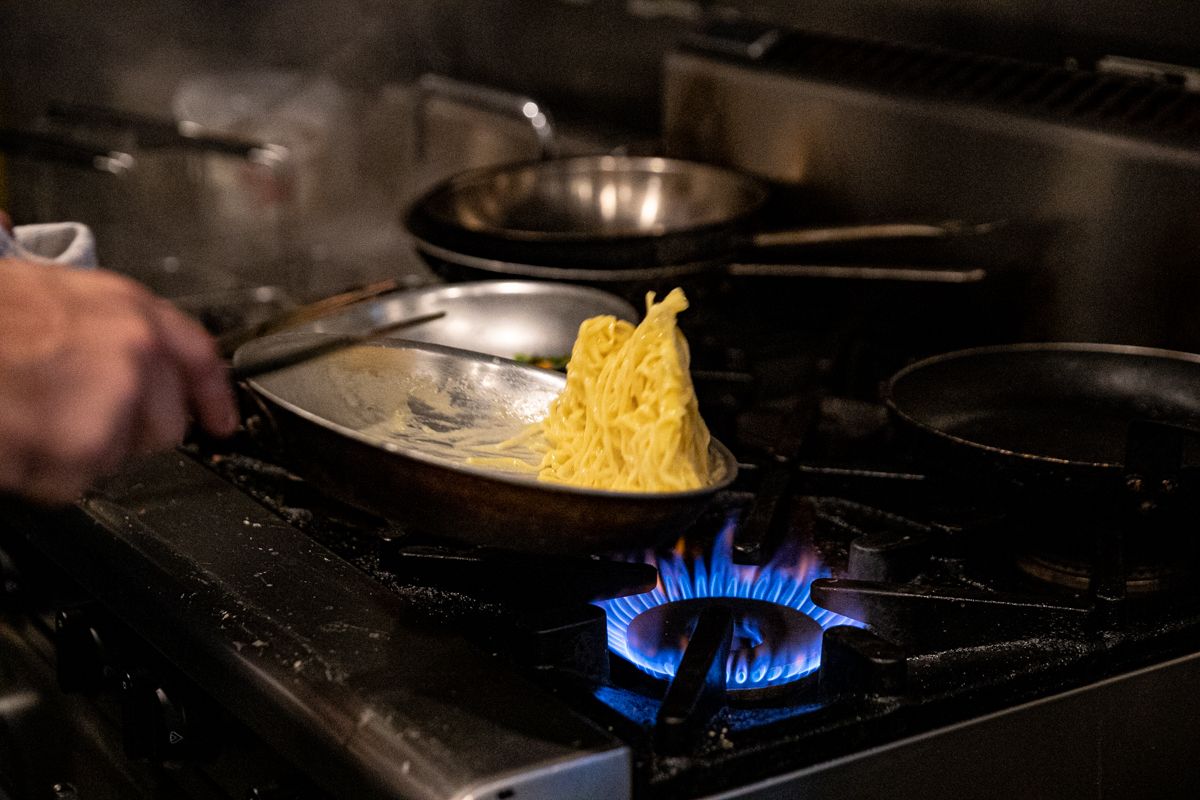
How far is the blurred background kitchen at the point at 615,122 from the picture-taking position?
4.88 ft

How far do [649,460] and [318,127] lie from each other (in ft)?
7.23

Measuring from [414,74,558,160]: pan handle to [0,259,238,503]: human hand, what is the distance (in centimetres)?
156

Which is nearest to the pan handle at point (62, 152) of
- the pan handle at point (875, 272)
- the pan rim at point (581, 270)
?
the pan rim at point (581, 270)

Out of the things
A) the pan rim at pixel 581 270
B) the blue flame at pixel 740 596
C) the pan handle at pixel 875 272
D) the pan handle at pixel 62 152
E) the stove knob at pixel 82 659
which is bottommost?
the stove knob at pixel 82 659

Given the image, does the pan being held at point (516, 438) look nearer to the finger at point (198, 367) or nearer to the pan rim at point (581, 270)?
the finger at point (198, 367)

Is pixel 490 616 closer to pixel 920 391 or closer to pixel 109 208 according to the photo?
pixel 920 391

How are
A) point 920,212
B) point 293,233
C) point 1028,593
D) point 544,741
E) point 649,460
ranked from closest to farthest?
point 544,741
point 649,460
point 1028,593
point 920,212
point 293,233

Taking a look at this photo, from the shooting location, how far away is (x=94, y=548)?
1.14 meters

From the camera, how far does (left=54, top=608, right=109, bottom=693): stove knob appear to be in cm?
117

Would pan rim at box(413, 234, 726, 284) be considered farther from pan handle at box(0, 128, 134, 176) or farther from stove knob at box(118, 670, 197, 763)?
pan handle at box(0, 128, 134, 176)

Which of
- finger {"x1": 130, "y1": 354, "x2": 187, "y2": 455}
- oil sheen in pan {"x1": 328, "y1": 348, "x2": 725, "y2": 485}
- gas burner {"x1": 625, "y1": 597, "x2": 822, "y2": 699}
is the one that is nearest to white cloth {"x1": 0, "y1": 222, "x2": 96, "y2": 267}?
oil sheen in pan {"x1": 328, "y1": 348, "x2": 725, "y2": 485}

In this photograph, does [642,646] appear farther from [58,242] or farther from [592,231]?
[592,231]

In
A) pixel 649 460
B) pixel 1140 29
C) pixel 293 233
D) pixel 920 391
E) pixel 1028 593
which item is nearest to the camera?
pixel 649 460

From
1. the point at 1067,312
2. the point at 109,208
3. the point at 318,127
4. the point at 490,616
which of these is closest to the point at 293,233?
the point at 318,127
